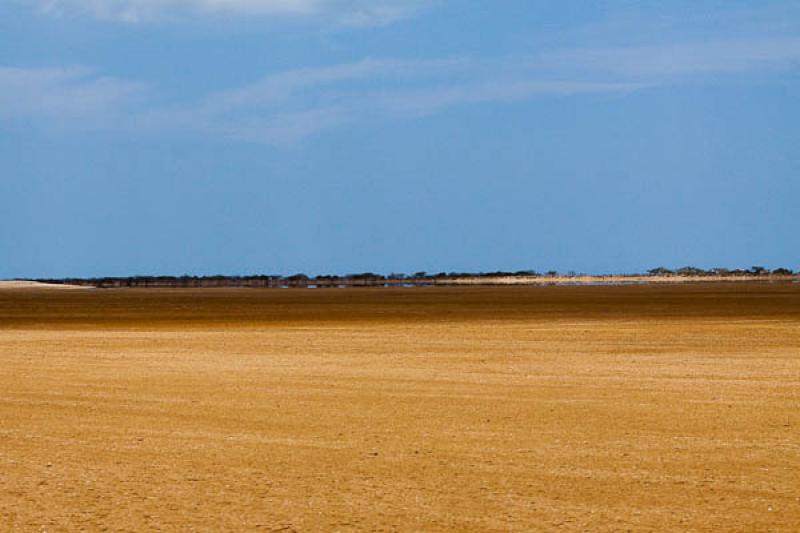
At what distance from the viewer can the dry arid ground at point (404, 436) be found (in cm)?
861

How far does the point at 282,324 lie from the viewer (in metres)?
34.9

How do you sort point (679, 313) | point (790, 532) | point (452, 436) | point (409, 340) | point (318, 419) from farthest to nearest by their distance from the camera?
point (679, 313) → point (409, 340) → point (318, 419) → point (452, 436) → point (790, 532)

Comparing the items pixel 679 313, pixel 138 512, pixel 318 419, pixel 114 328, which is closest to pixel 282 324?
pixel 114 328

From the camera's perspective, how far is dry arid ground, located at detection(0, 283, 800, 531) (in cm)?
861

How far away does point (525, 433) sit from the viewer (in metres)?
12.1

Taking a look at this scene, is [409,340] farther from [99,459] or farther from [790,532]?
[790,532]

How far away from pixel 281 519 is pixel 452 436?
3.91 meters

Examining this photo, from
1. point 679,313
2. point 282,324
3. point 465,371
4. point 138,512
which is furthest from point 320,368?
point 679,313

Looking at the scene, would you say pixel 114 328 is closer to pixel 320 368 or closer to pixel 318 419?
pixel 320 368

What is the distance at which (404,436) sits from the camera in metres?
12.0

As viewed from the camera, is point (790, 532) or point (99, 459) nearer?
point (790, 532)

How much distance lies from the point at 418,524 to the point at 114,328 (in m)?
26.9

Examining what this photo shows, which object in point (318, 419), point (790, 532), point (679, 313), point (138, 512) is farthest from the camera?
point (679, 313)

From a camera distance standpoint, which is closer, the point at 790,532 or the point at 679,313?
the point at 790,532
